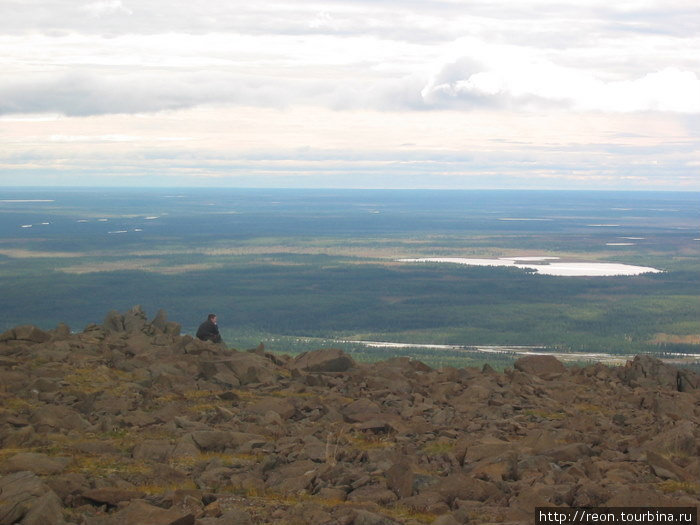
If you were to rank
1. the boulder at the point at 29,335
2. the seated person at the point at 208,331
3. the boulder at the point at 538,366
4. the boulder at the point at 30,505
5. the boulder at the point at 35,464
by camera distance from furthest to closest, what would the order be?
Result: 1. the seated person at the point at 208,331
2. the boulder at the point at 538,366
3. the boulder at the point at 29,335
4. the boulder at the point at 35,464
5. the boulder at the point at 30,505

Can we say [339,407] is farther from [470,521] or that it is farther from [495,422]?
[470,521]

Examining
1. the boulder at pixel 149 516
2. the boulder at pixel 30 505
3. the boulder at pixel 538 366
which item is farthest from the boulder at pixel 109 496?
the boulder at pixel 538 366

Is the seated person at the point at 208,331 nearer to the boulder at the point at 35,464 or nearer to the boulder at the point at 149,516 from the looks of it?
the boulder at the point at 35,464

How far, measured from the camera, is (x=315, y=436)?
83.3ft

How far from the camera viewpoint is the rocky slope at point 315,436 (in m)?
18.1

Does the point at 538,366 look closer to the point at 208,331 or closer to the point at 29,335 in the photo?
the point at 208,331

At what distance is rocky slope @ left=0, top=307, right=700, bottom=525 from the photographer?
1814 cm

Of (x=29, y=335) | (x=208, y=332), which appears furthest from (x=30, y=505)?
(x=208, y=332)

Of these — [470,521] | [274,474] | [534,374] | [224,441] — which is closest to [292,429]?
[224,441]

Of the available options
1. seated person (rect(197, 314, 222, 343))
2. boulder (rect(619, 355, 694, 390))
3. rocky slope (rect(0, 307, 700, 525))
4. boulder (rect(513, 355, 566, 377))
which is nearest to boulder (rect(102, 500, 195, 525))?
rocky slope (rect(0, 307, 700, 525))

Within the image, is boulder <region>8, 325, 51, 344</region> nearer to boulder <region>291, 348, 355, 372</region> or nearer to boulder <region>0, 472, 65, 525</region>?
boulder <region>291, 348, 355, 372</region>

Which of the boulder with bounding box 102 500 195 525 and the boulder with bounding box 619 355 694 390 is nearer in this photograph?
the boulder with bounding box 102 500 195 525

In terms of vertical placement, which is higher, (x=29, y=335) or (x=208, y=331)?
(x=29, y=335)

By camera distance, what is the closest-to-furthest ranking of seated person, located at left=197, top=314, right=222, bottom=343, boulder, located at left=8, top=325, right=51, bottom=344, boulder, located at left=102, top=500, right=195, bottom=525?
1. boulder, located at left=102, top=500, right=195, bottom=525
2. boulder, located at left=8, top=325, right=51, bottom=344
3. seated person, located at left=197, top=314, right=222, bottom=343
